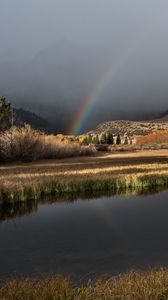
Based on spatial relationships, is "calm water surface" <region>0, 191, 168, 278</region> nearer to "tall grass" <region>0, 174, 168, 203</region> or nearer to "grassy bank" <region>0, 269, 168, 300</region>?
"tall grass" <region>0, 174, 168, 203</region>

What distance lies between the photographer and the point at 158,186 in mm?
34844

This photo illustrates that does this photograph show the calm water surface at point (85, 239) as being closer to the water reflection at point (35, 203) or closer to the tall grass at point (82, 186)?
the water reflection at point (35, 203)

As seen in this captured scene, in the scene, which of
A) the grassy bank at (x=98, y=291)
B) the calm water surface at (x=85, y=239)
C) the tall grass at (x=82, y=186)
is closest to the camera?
the grassy bank at (x=98, y=291)

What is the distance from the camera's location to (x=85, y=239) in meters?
18.1

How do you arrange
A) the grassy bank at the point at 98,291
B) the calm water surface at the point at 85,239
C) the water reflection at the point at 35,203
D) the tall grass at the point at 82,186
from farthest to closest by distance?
1. the tall grass at the point at 82,186
2. the water reflection at the point at 35,203
3. the calm water surface at the point at 85,239
4. the grassy bank at the point at 98,291

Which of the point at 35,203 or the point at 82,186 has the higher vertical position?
the point at 82,186

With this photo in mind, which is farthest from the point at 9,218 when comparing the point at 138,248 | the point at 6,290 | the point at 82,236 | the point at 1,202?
the point at 6,290

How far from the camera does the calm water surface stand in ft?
46.3

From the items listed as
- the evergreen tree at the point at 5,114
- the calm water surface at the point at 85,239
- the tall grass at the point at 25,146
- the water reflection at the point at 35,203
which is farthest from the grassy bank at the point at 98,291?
the evergreen tree at the point at 5,114

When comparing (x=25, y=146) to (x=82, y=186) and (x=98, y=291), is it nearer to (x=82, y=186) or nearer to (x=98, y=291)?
(x=82, y=186)

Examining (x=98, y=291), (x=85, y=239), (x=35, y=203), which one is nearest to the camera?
(x=98, y=291)

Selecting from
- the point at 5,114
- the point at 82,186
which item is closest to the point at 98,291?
the point at 82,186

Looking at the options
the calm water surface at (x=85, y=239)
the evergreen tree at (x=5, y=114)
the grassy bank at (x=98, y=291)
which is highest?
the evergreen tree at (x=5, y=114)

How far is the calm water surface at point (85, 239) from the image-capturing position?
1412 centimetres
